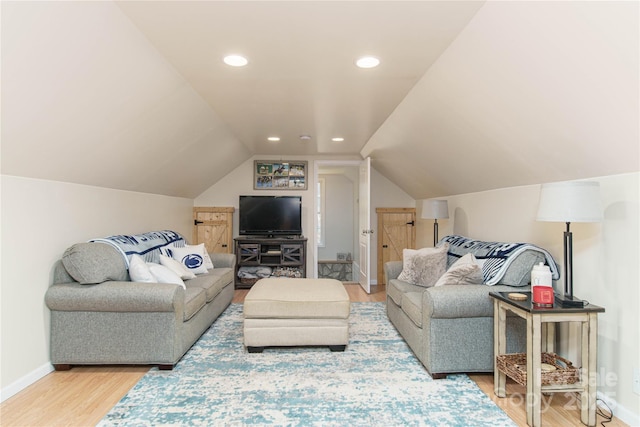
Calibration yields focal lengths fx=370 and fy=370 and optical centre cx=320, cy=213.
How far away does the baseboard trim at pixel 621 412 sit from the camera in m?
2.00

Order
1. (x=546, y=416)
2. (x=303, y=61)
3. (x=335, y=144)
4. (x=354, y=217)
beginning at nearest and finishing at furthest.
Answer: (x=546, y=416) → (x=303, y=61) → (x=335, y=144) → (x=354, y=217)

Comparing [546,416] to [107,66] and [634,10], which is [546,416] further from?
[107,66]

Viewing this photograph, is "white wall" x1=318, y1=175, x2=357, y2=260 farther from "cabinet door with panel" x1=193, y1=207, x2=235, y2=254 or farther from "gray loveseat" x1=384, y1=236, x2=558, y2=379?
"gray loveseat" x1=384, y1=236, x2=558, y2=379

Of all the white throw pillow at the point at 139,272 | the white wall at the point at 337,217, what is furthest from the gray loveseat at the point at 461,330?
the white wall at the point at 337,217

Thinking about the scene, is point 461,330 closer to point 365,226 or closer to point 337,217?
point 365,226

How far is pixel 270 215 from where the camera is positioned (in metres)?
5.98

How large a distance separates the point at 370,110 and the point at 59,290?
2.97 metres

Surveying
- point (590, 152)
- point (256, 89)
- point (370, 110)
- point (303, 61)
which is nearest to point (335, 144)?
point (370, 110)

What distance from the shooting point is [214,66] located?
2582mm

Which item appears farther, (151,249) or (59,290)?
(151,249)

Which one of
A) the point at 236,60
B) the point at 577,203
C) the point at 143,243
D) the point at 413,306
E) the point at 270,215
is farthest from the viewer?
the point at 270,215

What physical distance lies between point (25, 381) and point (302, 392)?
71.4 inches

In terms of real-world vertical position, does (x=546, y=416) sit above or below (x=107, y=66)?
below

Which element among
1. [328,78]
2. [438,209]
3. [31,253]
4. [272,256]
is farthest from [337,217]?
Result: [31,253]
